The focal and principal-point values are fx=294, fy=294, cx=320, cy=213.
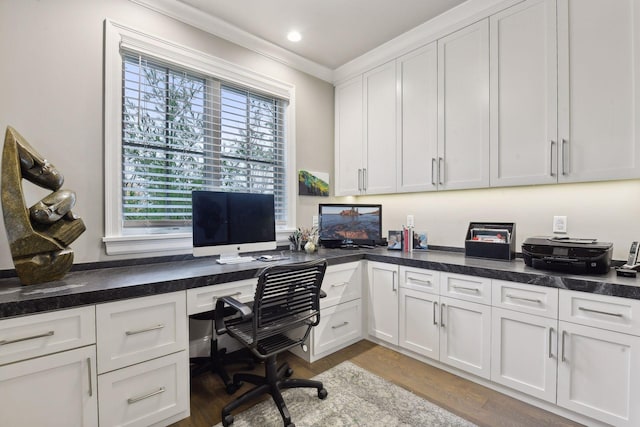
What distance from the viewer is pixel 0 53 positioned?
1686 millimetres

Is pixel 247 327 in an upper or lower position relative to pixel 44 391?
upper

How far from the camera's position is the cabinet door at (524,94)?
Result: 77.8 inches

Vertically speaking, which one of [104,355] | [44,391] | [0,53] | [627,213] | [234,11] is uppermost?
[234,11]

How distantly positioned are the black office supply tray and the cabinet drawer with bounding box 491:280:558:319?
0.37 meters

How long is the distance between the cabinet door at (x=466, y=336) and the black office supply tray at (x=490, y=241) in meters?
0.46

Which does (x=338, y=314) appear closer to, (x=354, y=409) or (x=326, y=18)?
(x=354, y=409)

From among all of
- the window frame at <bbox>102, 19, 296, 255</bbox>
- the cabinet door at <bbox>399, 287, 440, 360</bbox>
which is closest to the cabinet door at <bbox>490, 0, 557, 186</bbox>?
the cabinet door at <bbox>399, 287, 440, 360</bbox>

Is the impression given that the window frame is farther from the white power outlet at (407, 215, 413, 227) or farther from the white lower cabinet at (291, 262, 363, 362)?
the white power outlet at (407, 215, 413, 227)

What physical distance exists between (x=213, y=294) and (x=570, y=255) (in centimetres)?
216

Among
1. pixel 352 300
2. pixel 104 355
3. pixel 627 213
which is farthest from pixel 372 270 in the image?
pixel 104 355

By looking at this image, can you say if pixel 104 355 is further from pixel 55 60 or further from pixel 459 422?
pixel 459 422

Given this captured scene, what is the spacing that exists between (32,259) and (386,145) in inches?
108

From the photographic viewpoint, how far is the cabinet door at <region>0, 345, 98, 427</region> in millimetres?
1257

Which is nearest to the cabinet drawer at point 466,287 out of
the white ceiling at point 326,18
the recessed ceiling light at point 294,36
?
the white ceiling at point 326,18
